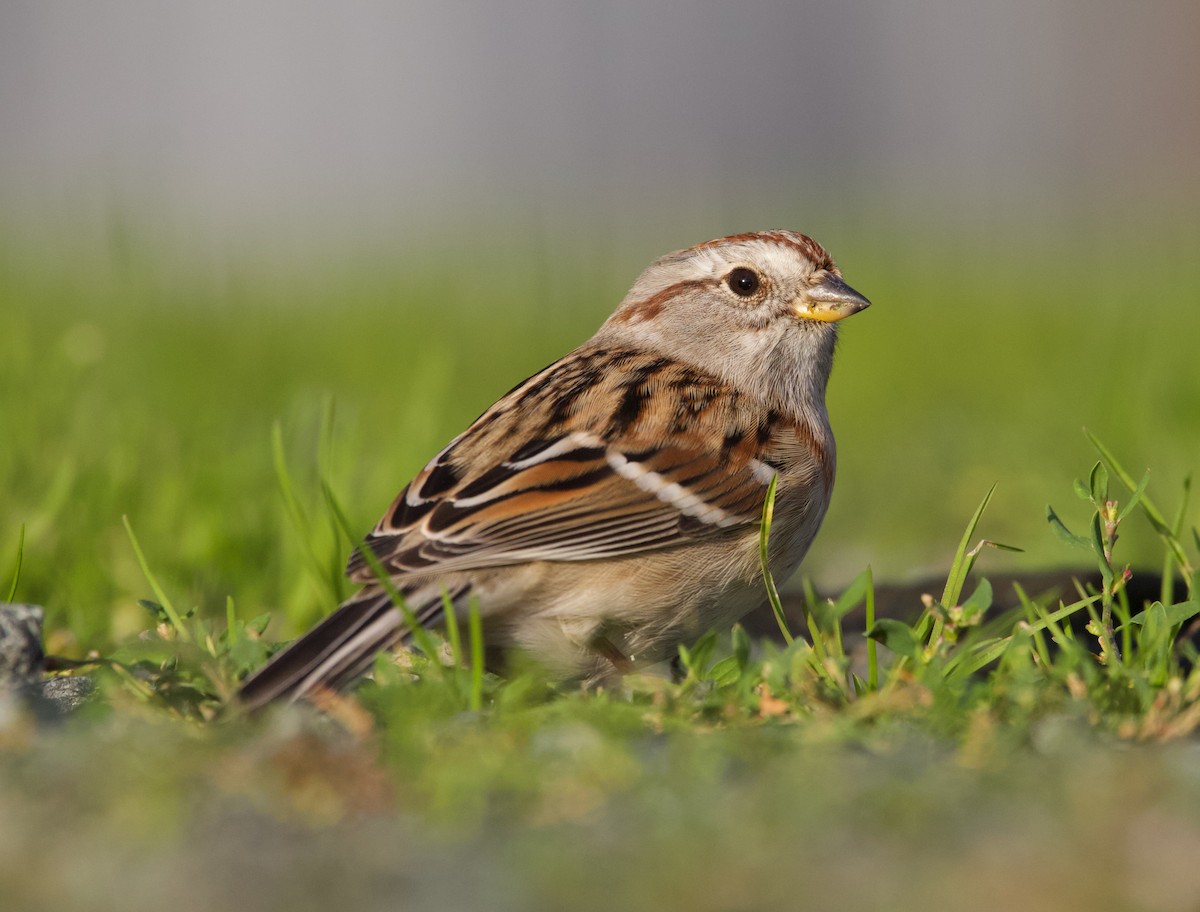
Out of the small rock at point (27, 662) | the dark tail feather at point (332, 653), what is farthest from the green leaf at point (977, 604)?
the small rock at point (27, 662)

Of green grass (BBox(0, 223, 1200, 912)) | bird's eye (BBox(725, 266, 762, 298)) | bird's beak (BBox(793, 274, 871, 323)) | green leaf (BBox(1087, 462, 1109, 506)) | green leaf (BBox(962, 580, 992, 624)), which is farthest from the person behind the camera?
bird's eye (BBox(725, 266, 762, 298))

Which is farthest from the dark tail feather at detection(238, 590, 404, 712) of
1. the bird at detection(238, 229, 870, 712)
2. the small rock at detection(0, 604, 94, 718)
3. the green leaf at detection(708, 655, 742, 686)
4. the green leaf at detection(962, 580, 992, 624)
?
the green leaf at detection(962, 580, 992, 624)

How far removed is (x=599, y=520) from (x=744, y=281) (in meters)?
1.20

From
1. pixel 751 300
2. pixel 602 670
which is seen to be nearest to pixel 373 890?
pixel 602 670

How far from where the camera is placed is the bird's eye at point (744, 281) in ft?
14.2

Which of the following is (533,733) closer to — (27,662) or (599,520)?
(599,520)

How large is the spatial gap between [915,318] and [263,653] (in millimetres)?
9327

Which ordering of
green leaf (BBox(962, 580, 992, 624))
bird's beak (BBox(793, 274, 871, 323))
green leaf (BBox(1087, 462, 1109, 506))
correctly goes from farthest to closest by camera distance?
bird's beak (BBox(793, 274, 871, 323)) < green leaf (BBox(1087, 462, 1109, 506)) < green leaf (BBox(962, 580, 992, 624))

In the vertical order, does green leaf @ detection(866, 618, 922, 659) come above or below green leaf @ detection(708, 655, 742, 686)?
above

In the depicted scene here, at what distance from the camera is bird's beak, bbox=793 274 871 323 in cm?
418

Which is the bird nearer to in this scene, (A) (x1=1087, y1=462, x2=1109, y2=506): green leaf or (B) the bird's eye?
(B) the bird's eye

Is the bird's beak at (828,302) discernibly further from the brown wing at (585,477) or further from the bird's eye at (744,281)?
the brown wing at (585,477)

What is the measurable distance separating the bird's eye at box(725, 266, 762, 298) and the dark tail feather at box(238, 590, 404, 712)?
1.71 m

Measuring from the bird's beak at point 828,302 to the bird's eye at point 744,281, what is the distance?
142 mm
